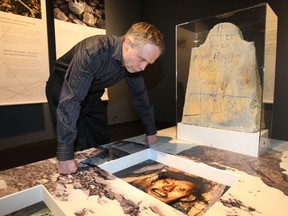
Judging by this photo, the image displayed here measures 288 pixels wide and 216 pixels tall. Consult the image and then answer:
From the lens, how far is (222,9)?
2500 mm

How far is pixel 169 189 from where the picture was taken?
81 centimetres

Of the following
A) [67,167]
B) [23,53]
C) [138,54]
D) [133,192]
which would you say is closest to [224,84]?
[138,54]

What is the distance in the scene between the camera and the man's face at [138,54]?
2.91 feet

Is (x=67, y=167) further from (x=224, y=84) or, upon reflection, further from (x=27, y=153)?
(x=27, y=153)

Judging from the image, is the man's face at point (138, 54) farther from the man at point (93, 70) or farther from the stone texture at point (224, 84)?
the stone texture at point (224, 84)

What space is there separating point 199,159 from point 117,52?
64 centimetres

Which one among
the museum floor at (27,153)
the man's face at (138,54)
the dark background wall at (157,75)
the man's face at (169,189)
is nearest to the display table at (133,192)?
the man's face at (169,189)

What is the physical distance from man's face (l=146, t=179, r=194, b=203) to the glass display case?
0.41 meters

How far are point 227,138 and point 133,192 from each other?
65 centimetres

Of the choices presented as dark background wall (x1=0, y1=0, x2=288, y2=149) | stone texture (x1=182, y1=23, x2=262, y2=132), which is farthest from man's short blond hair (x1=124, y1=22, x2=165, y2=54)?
dark background wall (x1=0, y1=0, x2=288, y2=149)

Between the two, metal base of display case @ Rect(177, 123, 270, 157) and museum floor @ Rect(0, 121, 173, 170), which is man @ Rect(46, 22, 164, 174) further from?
museum floor @ Rect(0, 121, 173, 170)

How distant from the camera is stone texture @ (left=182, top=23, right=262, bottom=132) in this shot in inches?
43.8

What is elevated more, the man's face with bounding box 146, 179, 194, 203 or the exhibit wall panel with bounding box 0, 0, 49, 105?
the exhibit wall panel with bounding box 0, 0, 49, 105

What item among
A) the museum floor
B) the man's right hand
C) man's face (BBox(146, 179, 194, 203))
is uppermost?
the man's right hand
